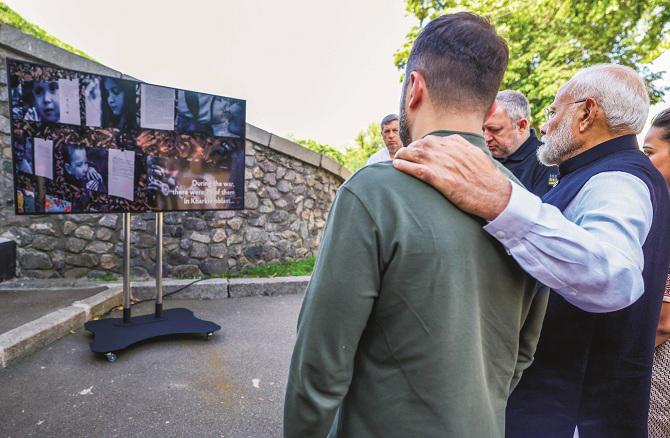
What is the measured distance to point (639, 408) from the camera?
4.56 ft

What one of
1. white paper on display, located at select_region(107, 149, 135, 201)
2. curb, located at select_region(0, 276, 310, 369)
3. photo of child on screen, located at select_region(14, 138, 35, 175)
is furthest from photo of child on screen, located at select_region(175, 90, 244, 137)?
curb, located at select_region(0, 276, 310, 369)

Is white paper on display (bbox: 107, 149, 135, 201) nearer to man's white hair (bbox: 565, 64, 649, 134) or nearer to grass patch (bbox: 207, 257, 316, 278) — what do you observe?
grass patch (bbox: 207, 257, 316, 278)

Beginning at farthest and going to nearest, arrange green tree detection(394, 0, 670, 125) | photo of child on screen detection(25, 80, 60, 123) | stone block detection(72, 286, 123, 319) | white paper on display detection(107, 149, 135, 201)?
green tree detection(394, 0, 670, 125) < stone block detection(72, 286, 123, 319) < white paper on display detection(107, 149, 135, 201) < photo of child on screen detection(25, 80, 60, 123)

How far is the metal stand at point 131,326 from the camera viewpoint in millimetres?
3570

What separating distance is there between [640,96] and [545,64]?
975cm

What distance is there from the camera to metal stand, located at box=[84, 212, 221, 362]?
357 centimetres

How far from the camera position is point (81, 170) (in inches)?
139

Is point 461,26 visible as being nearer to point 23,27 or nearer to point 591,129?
point 591,129

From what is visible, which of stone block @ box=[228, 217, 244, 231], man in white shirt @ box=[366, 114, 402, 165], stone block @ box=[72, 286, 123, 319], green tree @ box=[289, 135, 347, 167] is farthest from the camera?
green tree @ box=[289, 135, 347, 167]

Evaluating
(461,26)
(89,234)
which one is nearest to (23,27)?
(89,234)

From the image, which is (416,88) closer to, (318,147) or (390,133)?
(390,133)

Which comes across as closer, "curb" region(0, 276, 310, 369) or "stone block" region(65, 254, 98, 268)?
"curb" region(0, 276, 310, 369)

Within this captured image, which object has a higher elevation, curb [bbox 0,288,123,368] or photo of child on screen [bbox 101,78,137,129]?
photo of child on screen [bbox 101,78,137,129]

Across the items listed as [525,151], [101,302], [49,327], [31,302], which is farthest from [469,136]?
[31,302]
